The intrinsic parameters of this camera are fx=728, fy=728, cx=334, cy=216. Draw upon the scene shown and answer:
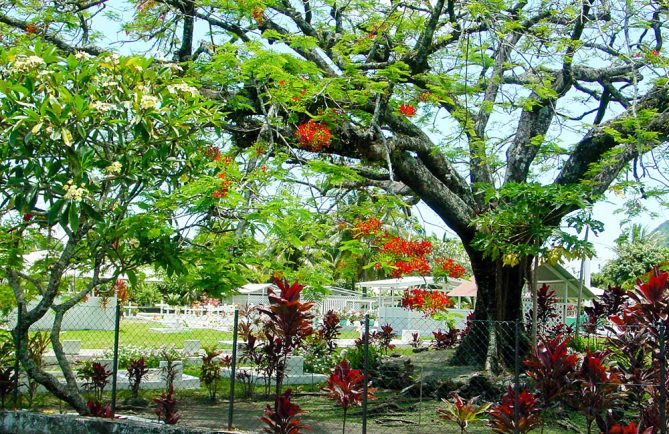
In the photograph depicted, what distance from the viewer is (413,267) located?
1034cm

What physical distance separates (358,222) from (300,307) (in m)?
3.71

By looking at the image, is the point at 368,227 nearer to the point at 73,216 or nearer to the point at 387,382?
the point at 387,382

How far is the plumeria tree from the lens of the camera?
7.34 metres

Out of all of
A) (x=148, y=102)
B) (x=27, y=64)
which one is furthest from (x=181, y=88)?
(x=27, y=64)

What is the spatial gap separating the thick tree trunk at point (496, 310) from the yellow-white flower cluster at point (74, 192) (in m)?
7.94

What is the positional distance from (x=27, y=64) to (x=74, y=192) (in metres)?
1.52

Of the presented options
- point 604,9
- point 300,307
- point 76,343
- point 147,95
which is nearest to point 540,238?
point 604,9

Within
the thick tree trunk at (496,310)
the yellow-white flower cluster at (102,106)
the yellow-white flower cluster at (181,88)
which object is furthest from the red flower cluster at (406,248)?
the yellow-white flower cluster at (102,106)

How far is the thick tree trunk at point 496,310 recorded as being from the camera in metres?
13.0

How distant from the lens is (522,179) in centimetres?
1390

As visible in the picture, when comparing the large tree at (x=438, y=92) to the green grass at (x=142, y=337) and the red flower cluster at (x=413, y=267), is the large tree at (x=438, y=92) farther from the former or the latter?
the green grass at (x=142, y=337)

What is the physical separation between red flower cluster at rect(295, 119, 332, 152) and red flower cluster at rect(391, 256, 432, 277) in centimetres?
205

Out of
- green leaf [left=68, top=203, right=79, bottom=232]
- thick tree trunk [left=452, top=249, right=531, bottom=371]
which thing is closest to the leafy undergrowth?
thick tree trunk [left=452, top=249, right=531, bottom=371]

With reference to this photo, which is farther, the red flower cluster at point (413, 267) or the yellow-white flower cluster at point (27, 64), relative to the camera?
the red flower cluster at point (413, 267)
